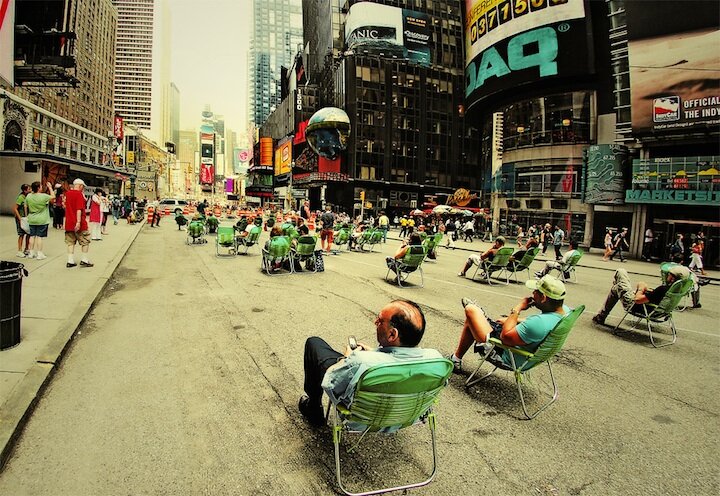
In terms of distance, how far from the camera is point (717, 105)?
2270cm

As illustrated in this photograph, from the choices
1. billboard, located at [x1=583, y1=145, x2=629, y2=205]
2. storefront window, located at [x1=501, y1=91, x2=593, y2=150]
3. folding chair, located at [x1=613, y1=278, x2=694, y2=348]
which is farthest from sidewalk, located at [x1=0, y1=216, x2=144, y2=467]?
storefront window, located at [x1=501, y1=91, x2=593, y2=150]

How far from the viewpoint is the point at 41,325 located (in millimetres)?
5738

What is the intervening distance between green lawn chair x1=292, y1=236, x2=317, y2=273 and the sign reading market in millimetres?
22927

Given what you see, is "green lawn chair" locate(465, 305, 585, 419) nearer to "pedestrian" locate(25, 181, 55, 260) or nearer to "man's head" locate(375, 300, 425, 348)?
"man's head" locate(375, 300, 425, 348)

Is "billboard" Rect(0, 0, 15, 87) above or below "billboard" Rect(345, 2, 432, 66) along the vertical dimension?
below

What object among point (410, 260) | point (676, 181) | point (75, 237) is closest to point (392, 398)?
point (410, 260)

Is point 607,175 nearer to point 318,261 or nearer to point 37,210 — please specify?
point 318,261

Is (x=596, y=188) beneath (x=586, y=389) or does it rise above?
above

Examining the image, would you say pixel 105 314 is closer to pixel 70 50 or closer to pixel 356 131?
pixel 70 50

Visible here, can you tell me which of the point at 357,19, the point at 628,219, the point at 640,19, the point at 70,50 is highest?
the point at 357,19

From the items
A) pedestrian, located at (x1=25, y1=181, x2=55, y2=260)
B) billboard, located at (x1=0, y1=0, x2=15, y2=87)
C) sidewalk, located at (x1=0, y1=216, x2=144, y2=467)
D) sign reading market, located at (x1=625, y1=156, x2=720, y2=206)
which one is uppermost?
sign reading market, located at (x1=625, y1=156, x2=720, y2=206)

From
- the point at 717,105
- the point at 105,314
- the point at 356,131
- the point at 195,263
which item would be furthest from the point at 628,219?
the point at 356,131

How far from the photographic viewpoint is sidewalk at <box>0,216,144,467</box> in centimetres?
360

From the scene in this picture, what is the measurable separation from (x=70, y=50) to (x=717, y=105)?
3068cm
